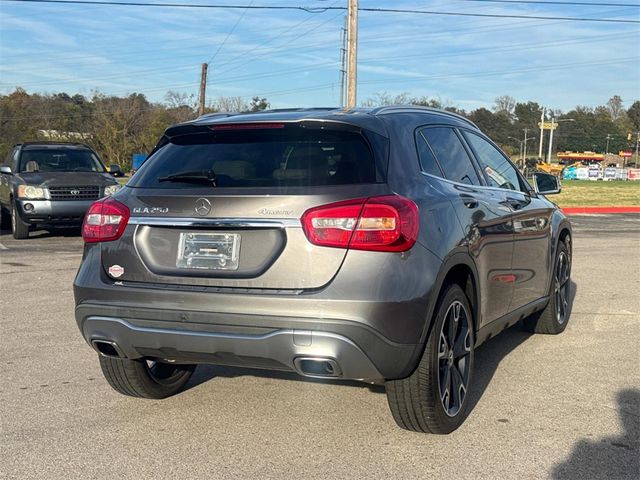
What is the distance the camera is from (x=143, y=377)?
14.1 ft

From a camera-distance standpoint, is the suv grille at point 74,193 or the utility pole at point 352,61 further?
the utility pole at point 352,61

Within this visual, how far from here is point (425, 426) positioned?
3768mm

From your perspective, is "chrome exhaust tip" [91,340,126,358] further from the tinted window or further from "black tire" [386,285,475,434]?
the tinted window

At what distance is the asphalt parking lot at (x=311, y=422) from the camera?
137 inches

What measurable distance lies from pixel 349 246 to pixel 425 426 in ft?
3.71

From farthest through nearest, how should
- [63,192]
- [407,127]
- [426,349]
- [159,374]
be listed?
[63,192] < [159,374] < [407,127] < [426,349]

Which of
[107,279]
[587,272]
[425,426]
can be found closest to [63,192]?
[587,272]

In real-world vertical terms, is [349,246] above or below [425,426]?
above

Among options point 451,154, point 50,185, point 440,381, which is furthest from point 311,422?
point 50,185

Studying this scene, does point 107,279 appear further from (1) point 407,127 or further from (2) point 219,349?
(1) point 407,127

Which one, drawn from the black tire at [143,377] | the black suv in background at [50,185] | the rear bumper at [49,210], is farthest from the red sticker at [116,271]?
the rear bumper at [49,210]

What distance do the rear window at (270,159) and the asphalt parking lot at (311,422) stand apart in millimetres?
1361

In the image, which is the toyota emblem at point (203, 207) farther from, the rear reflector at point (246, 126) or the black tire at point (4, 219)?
the black tire at point (4, 219)

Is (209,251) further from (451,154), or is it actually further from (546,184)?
(546,184)
